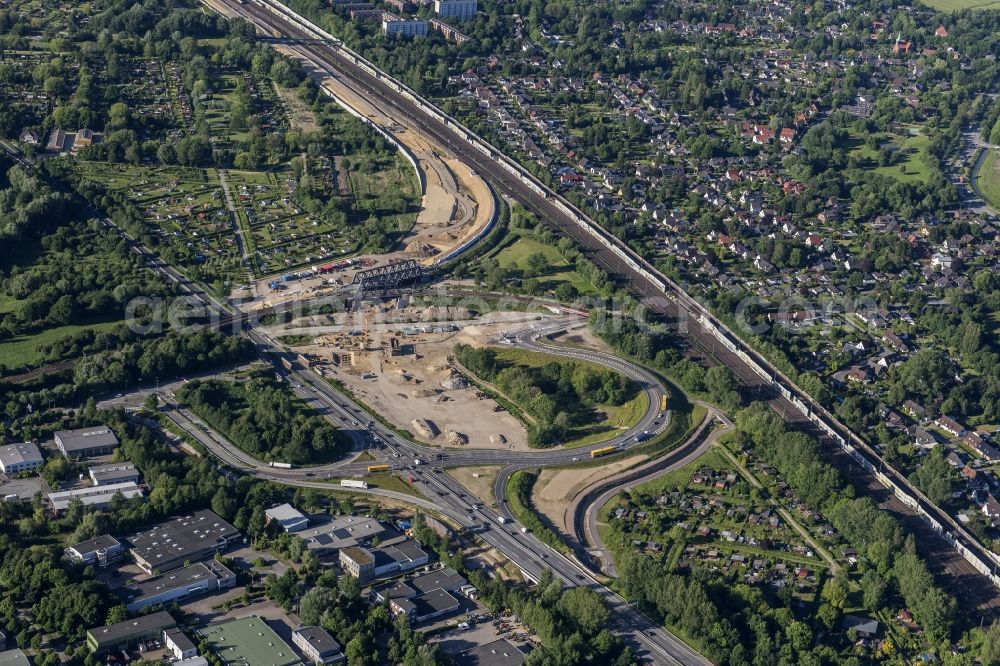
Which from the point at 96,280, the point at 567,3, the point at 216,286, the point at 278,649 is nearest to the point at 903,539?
the point at 278,649

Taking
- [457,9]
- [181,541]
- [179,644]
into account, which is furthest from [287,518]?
[457,9]

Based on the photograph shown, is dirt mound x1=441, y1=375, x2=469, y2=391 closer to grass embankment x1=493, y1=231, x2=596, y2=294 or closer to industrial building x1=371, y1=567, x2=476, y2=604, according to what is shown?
grass embankment x1=493, y1=231, x2=596, y2=294

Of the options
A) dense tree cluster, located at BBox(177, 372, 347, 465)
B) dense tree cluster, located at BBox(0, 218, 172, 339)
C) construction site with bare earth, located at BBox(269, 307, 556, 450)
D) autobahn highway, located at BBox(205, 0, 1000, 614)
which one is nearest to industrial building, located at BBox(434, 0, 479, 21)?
autobahn highway, located at BBox(205, 0, 1000, 614)

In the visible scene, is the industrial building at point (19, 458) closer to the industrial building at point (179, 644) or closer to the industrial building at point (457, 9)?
the industrial building at point (179, 644)

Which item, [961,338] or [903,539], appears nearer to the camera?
[903,539]

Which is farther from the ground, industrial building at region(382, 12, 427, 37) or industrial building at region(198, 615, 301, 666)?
industrial building at region(382, 12, 427, 37)

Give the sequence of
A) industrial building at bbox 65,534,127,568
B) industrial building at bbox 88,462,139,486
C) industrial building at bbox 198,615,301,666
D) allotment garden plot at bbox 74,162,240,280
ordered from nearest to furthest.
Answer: industrial building at bbox 198,615,301,666 < industrial building at bbox 65,534,127,568 < industrial building at bbox 88,462,139,486 < allotment garden plot at bbox 74,162,240,280

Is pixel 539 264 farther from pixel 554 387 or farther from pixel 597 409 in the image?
pixel 597 409

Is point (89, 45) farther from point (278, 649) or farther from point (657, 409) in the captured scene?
point (278, 649)
